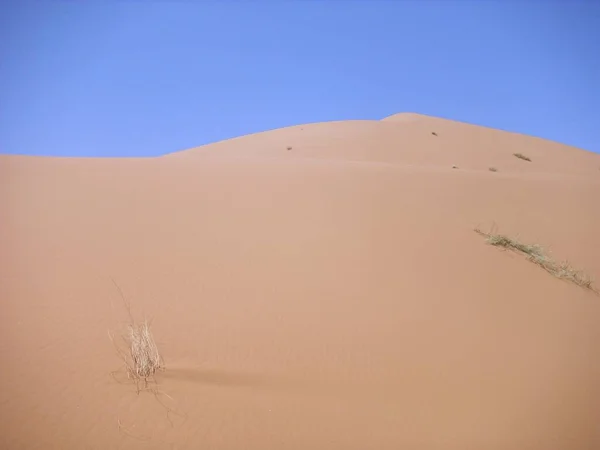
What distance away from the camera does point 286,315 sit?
4.62m

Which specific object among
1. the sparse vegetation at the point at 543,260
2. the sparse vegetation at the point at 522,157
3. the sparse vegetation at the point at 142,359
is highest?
the sparse vegetation at the point at 522,157

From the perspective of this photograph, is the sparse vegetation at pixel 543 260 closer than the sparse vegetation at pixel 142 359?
No

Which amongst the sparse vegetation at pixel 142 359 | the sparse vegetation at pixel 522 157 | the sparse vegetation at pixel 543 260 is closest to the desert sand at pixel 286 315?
the sparse vegetation at pixel 142 359

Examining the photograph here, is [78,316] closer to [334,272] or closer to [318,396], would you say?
[318,396]

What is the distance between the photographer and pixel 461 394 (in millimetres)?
3641

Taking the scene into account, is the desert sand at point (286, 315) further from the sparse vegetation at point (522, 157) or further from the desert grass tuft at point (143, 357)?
the sparse vegetation at point (522, 157)

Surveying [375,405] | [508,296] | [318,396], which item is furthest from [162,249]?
[508,296]

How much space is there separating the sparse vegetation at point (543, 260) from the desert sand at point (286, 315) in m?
0.21

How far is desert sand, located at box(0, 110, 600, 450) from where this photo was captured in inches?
125

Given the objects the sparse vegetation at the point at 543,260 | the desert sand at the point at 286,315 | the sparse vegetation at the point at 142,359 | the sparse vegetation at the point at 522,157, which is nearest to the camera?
the desert sand at the point at 286,315

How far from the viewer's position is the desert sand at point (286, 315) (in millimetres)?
3176

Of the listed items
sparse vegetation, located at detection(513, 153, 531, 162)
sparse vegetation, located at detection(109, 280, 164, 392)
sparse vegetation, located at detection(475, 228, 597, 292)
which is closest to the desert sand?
sparse vegetation, located at detection(109, 280, 164, 392)

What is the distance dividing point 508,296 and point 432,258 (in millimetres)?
1194

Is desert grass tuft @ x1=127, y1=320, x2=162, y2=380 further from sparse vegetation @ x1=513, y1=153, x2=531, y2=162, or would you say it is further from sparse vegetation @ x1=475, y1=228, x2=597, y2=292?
sparse vegetation @ x1=513, y1=153, x2=531, y2=162
